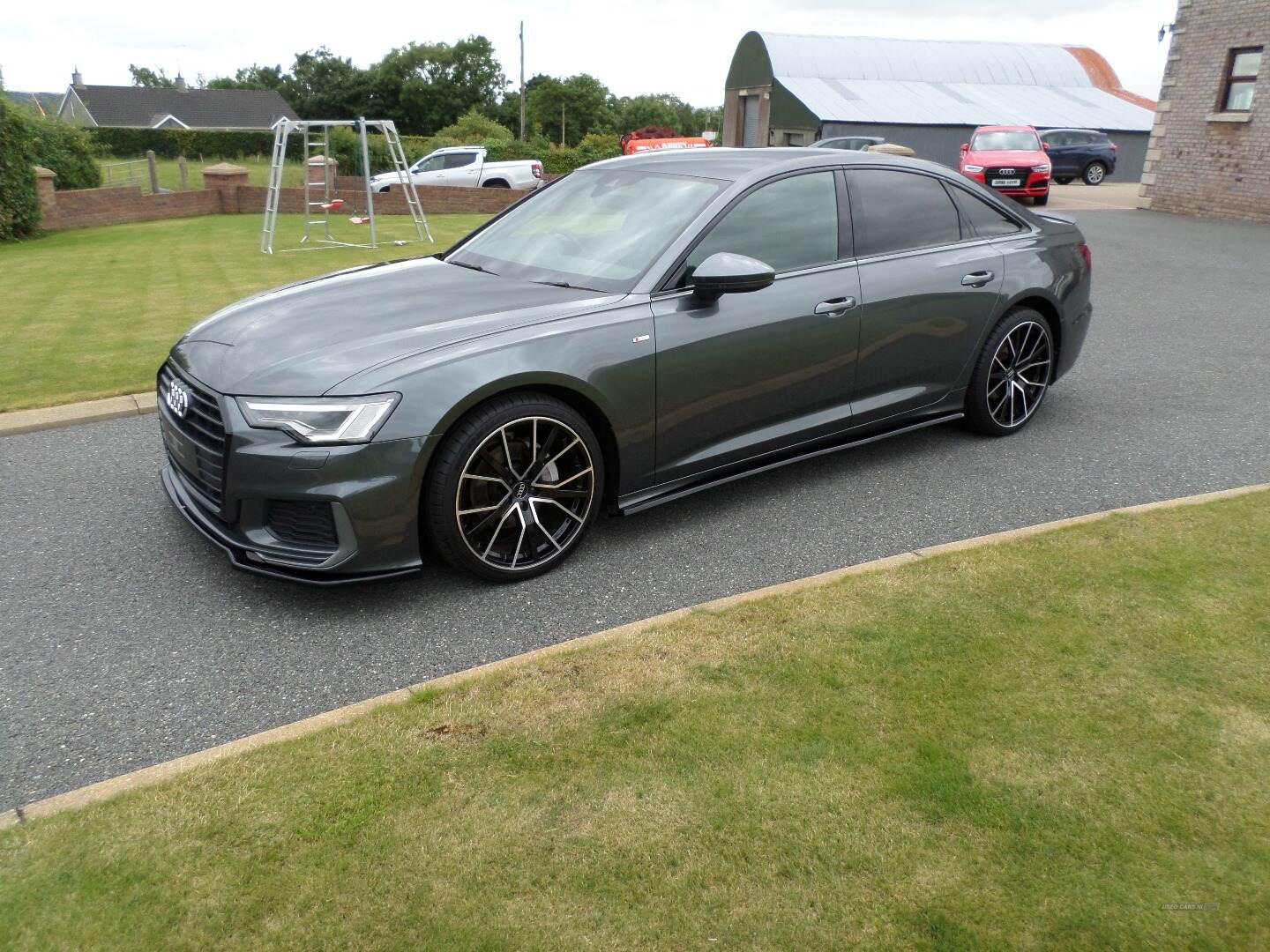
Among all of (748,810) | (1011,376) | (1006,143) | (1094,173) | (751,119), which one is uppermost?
(751,119)

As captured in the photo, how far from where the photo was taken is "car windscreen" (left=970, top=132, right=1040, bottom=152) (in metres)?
24.6

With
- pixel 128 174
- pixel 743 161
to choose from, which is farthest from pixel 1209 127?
pixel 128 174

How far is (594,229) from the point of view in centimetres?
484

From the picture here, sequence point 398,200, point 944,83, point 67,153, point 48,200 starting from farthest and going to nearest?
1. point 944,83
2. point 398,200
3. point 67,153
4. point 48,200

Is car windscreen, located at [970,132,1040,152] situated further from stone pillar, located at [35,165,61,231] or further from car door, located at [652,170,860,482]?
car door, located at [652,170,860,482]

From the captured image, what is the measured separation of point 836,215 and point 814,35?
150 ft

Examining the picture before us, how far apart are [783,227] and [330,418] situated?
232cm

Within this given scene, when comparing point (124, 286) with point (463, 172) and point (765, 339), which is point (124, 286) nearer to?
point (765, 339)

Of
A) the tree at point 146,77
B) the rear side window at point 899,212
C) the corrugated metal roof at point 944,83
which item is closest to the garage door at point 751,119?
the corrugated metal roof at point 944,83

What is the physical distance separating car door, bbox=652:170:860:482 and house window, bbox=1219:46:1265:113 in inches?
818

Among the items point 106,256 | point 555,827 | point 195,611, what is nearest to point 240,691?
point 195,611

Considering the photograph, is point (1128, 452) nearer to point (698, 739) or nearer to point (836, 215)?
point (836, 215)

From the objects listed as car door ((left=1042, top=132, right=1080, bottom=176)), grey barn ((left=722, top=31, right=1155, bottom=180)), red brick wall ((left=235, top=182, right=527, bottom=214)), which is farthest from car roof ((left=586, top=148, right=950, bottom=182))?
grey barn ((left=722, top=31, right=1155, bottom=180))

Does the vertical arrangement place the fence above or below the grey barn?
below
